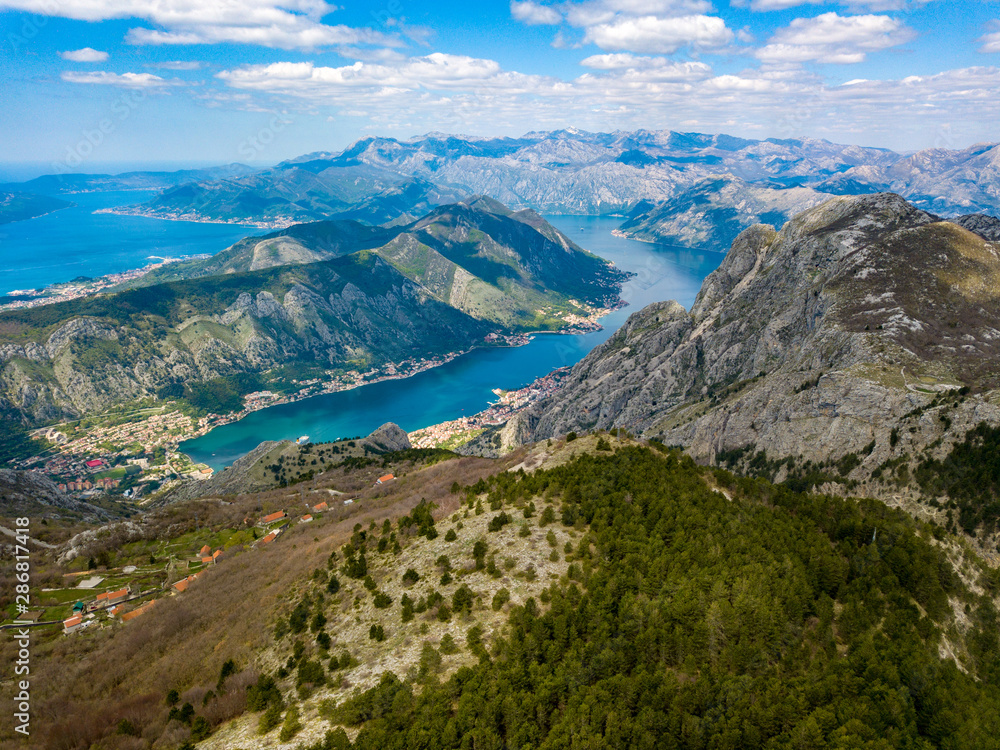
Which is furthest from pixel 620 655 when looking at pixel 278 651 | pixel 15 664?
pixel 15 664

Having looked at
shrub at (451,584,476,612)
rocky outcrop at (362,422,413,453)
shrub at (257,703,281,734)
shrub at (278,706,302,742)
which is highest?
shrub at (451,584,476,612)

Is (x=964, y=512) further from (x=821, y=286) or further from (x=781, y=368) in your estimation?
(x=821, y=286)

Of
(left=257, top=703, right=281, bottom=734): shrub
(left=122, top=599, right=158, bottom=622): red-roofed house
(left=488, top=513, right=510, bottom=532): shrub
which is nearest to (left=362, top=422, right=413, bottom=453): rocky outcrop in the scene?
(left=122, top=599, right=158, bottom=622): red-roofed house

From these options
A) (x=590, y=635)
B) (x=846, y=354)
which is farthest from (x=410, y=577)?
(x=846, y=354)

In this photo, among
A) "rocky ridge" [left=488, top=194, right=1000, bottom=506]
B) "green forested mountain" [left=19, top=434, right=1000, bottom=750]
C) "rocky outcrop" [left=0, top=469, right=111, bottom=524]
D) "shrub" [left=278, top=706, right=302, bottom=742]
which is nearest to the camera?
"green forested mountain" [left=19, top=434, right=1000, bottom=750]
